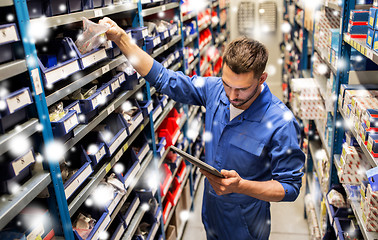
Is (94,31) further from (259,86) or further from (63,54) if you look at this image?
(259,86)

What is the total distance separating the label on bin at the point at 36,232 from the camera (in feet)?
4.56

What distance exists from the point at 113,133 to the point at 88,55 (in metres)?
0.69

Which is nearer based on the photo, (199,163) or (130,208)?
(199,163)

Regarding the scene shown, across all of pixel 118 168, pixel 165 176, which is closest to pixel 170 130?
pixel 165 176

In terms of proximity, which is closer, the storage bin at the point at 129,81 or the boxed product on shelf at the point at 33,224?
the boxed product on shelf at the point at 33,224

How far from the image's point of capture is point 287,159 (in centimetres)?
193

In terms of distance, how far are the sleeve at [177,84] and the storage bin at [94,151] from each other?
0.49 meters

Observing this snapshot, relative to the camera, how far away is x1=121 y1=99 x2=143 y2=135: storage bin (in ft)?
7.64

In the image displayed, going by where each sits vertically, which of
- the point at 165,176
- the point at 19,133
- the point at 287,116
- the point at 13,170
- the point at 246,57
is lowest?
the point at 165,176

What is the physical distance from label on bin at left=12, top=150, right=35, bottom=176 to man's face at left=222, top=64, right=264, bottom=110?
99 cm

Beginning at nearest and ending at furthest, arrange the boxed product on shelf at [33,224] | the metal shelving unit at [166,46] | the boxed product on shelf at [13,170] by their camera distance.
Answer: the boxed product on shelf at [13,170]
the boxed product on shelf at [33,224]
the metal shelving unit at [166,46]

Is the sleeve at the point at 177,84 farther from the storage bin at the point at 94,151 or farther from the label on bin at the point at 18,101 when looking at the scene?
the label on bin at the point at 18,101

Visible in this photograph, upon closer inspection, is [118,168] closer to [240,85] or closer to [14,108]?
[240,85]

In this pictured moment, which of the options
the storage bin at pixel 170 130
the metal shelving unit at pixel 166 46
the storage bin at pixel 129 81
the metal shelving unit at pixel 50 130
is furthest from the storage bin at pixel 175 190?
the storage bin at pixel 129 81
